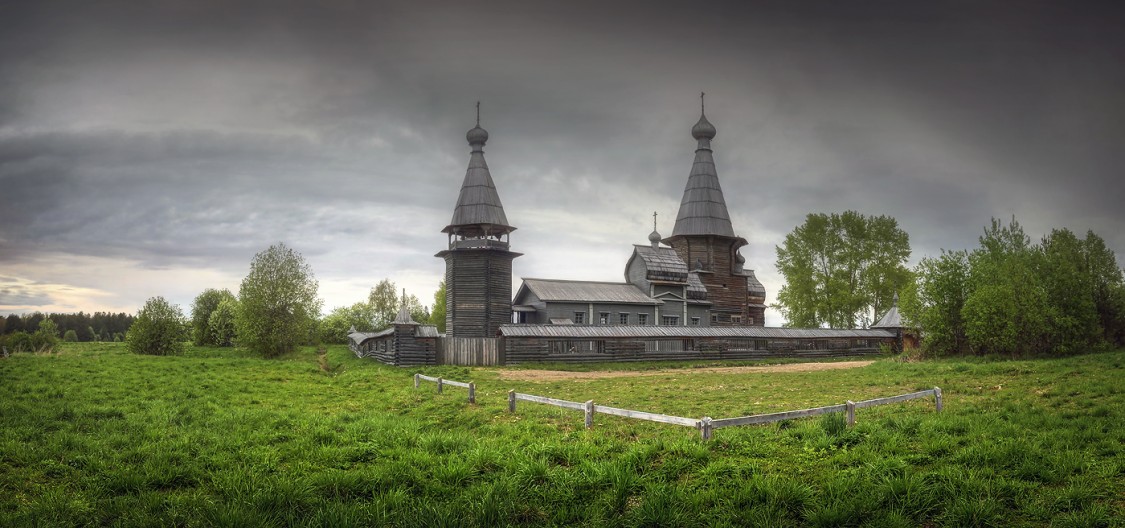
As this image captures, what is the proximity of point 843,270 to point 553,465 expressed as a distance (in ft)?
163

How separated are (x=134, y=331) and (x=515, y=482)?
1764 inches

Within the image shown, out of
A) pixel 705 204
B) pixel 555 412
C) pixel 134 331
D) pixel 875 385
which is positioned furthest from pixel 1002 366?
pixel 134 331

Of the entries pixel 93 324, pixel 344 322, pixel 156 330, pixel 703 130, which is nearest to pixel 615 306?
pixel 703 130

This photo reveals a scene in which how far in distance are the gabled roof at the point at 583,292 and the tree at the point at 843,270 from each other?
615 inches

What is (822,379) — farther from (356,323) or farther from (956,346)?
(356,323)

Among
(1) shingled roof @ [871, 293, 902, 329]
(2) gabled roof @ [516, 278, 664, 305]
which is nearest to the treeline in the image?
(1) shingled roof @ [871, 293, 902, 329]

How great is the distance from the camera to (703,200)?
5125cm

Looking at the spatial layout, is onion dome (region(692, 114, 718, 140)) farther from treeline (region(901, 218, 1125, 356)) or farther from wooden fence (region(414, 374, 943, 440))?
wooden fence (region(414, 374, 943, 440))

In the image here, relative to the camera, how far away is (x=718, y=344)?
4025 cm

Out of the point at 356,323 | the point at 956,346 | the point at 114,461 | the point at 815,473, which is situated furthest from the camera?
the point at 356,323

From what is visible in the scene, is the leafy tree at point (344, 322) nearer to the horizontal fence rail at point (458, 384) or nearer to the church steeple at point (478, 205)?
the church steeple at point (478, 205)

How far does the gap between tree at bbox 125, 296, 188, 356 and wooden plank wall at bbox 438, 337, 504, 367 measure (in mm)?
22810

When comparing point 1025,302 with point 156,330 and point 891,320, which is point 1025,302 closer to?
point 891,320

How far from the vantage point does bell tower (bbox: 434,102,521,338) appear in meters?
38.7
